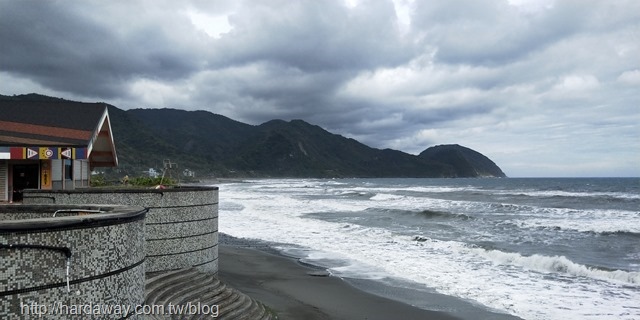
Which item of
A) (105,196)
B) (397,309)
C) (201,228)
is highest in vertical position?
(105,196)

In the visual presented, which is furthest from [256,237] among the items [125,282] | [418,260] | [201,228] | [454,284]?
[125,282]

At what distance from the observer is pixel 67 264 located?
4156 mm

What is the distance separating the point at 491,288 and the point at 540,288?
4.88 feet

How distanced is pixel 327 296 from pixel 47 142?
30.9 feet

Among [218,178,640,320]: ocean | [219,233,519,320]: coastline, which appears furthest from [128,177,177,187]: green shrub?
[218,178,640,320]: ocean

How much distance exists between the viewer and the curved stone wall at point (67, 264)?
3816 millimetres

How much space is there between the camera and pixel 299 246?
72.2 ft

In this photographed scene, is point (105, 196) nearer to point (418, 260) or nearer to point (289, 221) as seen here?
point (418, 260)

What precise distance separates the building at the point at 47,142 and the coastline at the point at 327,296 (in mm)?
5785

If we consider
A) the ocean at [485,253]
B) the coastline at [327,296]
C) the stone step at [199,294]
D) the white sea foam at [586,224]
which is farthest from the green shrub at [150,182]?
the white sea foam at [586,224]

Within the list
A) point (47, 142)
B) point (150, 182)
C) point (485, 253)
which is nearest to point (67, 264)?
point (150, 182)

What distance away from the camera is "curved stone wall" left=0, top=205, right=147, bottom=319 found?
3.82 m

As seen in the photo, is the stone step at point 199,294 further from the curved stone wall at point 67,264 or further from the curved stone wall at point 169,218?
the curved stone wall at point 67,264

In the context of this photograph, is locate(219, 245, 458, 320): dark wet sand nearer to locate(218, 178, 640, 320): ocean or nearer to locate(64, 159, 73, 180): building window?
locate(218, 178, 640, 320): ocean
